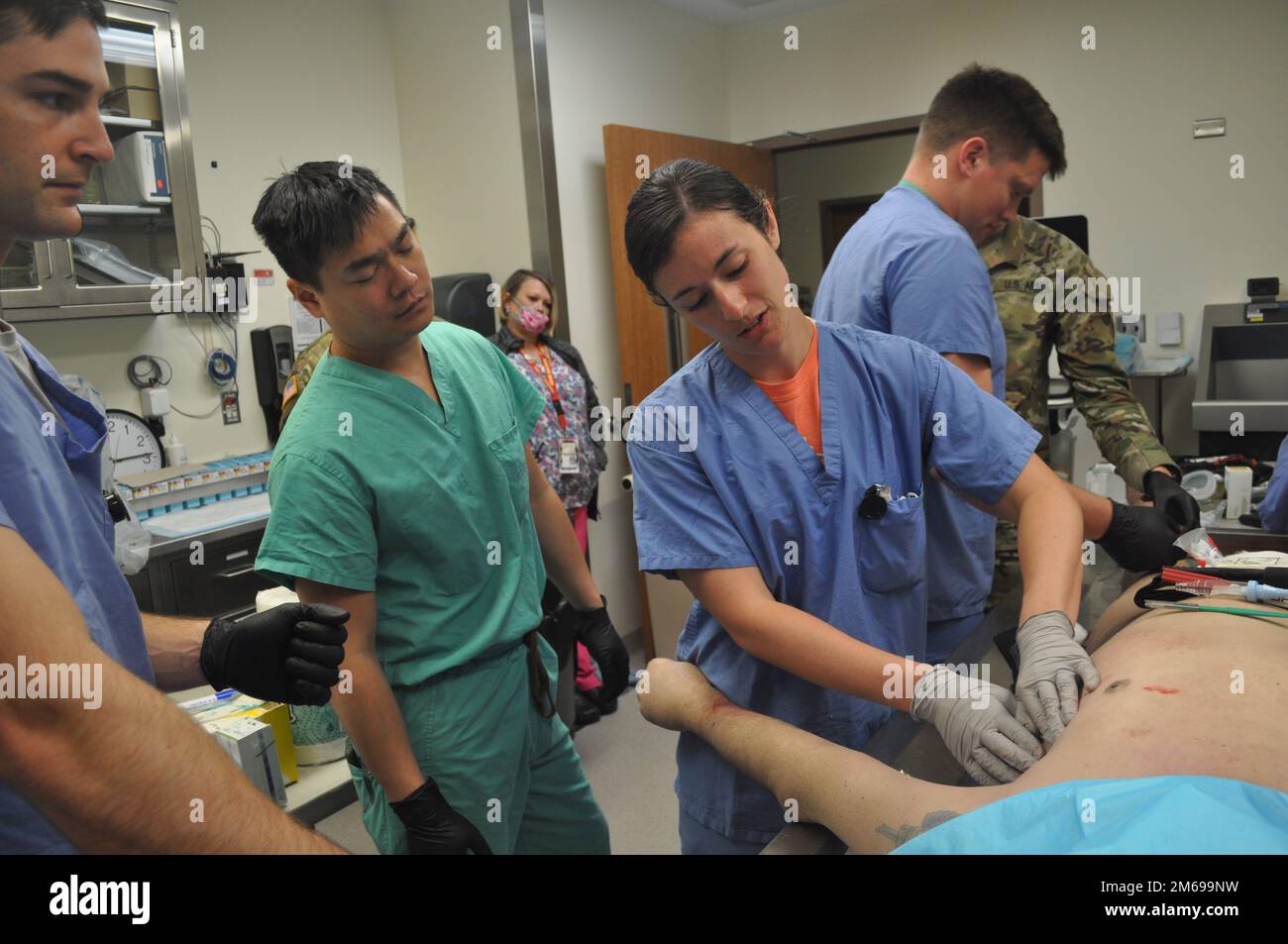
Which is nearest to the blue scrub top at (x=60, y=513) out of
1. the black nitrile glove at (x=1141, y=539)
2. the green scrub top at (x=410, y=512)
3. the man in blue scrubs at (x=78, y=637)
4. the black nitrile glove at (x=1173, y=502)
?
the man in blue scrubs at (x=78, y=637)

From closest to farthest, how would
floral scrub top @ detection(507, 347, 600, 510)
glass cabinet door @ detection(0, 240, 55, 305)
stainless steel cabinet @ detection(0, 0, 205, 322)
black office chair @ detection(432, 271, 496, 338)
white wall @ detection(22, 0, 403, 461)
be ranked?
glass cabinet door @ detection(0, 240, 55, 305) → stainless steel cabinet @ detection(0, 0, 205, 322) → white wall @ detection(22, 0, 403, 461) → floral scrub top @ detection(507, 347, 600, 510) → black office chair @ detection(432, 271, 496, 338)

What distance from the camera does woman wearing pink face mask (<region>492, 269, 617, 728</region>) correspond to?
11.0 feet

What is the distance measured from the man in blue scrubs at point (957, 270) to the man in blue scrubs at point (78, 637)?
3.27 feet

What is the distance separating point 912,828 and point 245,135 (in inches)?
135

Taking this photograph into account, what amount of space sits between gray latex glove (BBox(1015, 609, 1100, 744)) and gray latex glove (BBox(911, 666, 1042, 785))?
0.12 ft

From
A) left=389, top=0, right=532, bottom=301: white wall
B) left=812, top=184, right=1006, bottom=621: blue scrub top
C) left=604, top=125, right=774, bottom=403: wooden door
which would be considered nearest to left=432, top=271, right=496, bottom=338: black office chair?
left=389, top=0, right=532, bottom=301: white wall

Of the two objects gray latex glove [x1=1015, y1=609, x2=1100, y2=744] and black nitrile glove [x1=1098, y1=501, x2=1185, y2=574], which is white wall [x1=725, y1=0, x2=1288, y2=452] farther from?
gray latex glove [x1=1015, y1=609, x2=1100, y2=744]

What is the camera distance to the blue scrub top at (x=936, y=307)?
1533mm

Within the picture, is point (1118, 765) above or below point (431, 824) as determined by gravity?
above

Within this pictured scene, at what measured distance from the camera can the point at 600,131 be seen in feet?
12.6

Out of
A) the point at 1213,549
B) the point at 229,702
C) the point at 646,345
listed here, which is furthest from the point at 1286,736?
the point at 646,345

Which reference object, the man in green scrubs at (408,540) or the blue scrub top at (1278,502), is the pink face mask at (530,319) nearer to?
the man in green scrubs at (408,540)

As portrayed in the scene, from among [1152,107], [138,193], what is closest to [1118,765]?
[138,193]

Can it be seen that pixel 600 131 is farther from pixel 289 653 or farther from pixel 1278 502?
pixel 289 653
